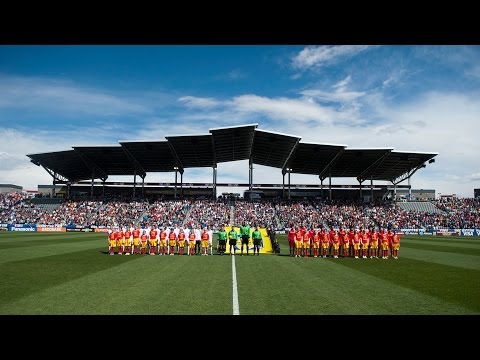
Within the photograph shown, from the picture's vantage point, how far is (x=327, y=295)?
28.5 ft

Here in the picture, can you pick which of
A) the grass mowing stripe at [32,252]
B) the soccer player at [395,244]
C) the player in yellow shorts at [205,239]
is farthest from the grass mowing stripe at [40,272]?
the soccer player at [395,244]

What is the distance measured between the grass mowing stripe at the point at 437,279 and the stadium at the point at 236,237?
0.20 ft

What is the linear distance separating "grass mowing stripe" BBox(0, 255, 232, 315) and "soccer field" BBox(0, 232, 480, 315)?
0.02 meters

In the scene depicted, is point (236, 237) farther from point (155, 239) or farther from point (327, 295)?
point (327, 295)

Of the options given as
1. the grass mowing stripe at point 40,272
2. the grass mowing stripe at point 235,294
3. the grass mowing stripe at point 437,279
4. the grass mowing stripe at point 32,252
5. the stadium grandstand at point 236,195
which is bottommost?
the grass mowing stripe at point 437,279

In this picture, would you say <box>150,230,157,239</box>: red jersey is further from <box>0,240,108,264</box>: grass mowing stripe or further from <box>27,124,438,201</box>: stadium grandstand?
<box>27,124,438,201</box>: stadium grandstand

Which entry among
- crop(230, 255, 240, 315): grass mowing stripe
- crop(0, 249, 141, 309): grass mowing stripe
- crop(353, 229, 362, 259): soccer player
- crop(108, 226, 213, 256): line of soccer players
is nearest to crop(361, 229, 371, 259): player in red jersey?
crop(353, 229, 362, 259): soccer player

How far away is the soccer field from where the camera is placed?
23.9 feet

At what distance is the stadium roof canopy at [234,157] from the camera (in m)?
41.0

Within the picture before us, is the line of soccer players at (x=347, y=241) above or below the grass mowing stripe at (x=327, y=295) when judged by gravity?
above

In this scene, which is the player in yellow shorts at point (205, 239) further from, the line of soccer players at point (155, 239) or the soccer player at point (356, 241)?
the soccer player at point (356, 241)

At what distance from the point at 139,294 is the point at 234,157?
131 ft
